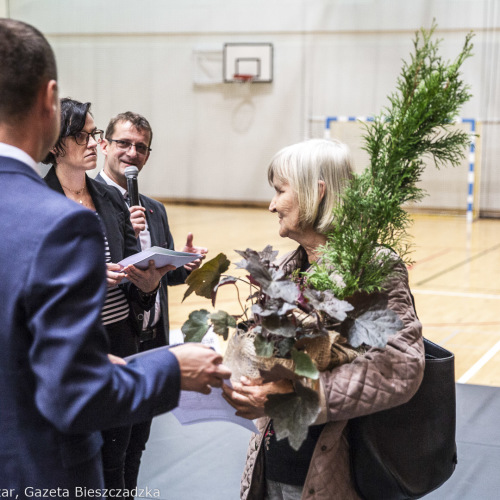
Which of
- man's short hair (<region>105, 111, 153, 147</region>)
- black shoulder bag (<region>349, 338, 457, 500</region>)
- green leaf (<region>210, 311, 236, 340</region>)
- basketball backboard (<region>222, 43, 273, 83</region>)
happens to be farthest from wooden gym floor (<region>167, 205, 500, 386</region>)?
basketball backboard (<region>222, 43, 273, 83</region>)

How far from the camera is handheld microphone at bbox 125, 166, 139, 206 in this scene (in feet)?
10.0

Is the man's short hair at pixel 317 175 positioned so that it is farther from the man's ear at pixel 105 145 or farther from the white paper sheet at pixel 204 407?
the man's ear at pixel 105 145

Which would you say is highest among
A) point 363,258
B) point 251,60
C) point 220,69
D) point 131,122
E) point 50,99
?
point 251,60

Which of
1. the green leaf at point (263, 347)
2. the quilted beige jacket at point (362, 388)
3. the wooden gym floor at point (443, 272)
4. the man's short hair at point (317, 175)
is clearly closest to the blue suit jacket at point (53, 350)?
the green leaf at point (263, 347)

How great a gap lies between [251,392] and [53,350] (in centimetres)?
59

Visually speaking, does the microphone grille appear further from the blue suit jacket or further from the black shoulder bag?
the blue suit jacket

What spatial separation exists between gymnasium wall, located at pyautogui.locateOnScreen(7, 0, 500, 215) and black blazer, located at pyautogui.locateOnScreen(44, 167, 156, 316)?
42.4ft

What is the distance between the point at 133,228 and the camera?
2.91 metres

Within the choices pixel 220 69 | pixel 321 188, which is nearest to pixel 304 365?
pixel 321 188

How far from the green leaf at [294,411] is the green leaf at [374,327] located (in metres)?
0.16

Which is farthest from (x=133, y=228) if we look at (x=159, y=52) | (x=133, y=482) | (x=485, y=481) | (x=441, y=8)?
(x=159, y=52)

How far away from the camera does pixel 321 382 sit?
5.54 feet

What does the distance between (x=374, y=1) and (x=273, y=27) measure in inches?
89.7

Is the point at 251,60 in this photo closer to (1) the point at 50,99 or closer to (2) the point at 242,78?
(2) the point at 242,78
